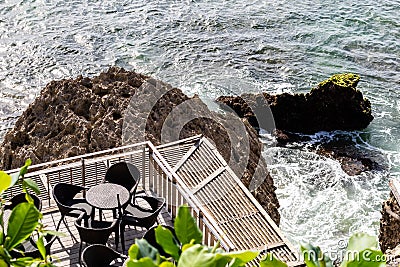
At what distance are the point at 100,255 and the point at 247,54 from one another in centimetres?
1492

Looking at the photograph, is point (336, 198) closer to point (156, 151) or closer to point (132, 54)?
point (156, 151)

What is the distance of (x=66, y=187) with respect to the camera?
9102mm

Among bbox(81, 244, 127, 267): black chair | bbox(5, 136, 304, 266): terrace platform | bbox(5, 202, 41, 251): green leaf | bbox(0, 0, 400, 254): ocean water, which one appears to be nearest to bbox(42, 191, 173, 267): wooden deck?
bbox(5, 136, 304, 266): terrace platform

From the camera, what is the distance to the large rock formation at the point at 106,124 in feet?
38.2

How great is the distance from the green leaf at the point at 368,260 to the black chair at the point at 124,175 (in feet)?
26.9

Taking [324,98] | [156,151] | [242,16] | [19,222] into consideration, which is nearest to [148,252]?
[19,222]

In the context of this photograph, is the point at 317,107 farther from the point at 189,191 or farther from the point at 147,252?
the point at 147,252

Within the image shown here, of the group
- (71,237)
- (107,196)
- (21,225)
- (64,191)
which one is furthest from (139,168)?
(21,225)

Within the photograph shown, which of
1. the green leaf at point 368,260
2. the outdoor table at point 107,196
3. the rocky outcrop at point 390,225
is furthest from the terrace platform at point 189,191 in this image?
the green leaf at point 368,260

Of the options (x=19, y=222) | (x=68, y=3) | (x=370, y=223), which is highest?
(x=19, y=222)

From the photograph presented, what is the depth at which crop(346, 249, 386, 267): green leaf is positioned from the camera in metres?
1.28

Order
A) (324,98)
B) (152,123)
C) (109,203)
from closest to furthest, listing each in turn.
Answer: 1. (109,203)
2. (152,123)
3. (324,98)

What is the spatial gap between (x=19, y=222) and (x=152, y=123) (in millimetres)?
10713

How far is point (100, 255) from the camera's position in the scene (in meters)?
7.77
